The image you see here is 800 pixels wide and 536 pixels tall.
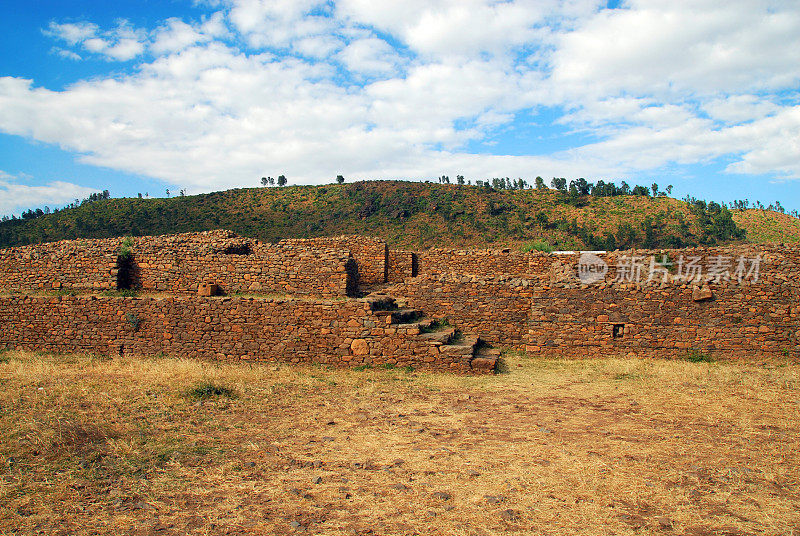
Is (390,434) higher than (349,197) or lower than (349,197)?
lower

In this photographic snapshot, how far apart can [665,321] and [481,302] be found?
400 centimetres

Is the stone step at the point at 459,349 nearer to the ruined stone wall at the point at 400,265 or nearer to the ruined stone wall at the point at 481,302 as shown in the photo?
the ruined stone wall at the point at 481,302

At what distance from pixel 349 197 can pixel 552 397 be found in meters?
46.5

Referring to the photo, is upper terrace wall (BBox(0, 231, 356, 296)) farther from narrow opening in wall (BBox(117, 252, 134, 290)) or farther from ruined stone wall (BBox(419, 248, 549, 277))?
ruined stone wall (BBox(419, 248, 549, 277))

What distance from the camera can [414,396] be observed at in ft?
25.8

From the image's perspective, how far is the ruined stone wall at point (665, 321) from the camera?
1013 centimetres

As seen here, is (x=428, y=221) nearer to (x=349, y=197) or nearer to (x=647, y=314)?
(x=349, y=197)

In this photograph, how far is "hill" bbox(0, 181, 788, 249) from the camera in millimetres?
40219

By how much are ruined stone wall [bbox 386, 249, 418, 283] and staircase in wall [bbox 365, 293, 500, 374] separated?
5065mm

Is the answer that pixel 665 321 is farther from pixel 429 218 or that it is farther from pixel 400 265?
pixel 429 218

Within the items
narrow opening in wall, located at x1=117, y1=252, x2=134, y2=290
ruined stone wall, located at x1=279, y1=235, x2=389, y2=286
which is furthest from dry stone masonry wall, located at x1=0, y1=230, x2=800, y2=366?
ruined stone wall, located at x1=279, y1=235, x2=389, y2=286

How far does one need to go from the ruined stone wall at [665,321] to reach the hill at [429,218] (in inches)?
1085

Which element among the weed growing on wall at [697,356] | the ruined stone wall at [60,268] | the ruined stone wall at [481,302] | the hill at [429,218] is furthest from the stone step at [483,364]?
the hill at [429,218]

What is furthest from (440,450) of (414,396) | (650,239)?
(650,239)
